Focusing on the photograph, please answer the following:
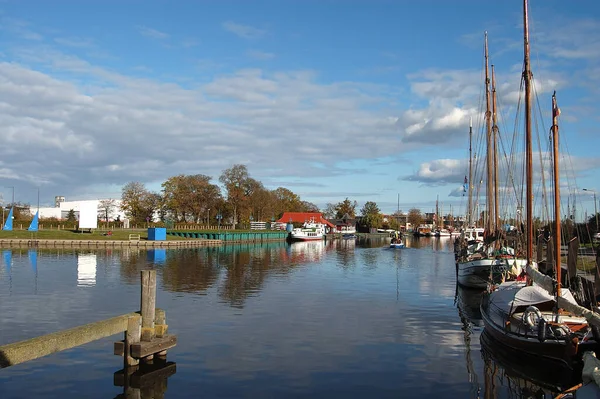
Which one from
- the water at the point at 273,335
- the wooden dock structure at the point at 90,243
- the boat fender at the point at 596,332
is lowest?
the water at the point at 273,335

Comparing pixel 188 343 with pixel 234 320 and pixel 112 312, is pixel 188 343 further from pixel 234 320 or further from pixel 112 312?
pixel 112 312

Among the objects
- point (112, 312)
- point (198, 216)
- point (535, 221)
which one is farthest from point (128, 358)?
point (198, 216)

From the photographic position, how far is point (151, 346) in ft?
52.9

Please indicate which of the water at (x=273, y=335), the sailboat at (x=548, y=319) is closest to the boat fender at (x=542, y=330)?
the sailboat at (x=548, y=319)

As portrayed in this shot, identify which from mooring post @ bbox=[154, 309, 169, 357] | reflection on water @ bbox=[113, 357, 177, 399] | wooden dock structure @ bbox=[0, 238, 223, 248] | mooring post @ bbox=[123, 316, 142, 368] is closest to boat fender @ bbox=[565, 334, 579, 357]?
reflection on water @ bbox=[113, 357, 177, 399]

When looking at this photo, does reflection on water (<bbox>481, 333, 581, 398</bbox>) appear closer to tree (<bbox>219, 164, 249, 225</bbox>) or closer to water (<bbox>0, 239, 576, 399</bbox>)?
water (<bbox>0, 239, 576, 399</bbox>)

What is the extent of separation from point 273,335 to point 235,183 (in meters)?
106

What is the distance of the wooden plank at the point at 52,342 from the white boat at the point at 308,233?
113196mm

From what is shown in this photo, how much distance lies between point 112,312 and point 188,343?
7959mm

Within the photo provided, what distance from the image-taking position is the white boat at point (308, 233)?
129 meters

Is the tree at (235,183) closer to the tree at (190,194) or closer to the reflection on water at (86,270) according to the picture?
the tree at (190,194)

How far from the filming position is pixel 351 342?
21.5m

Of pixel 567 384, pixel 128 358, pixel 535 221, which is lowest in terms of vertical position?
pixel 567 384

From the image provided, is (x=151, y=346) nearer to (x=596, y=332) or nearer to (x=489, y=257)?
(x=596, y=332)
